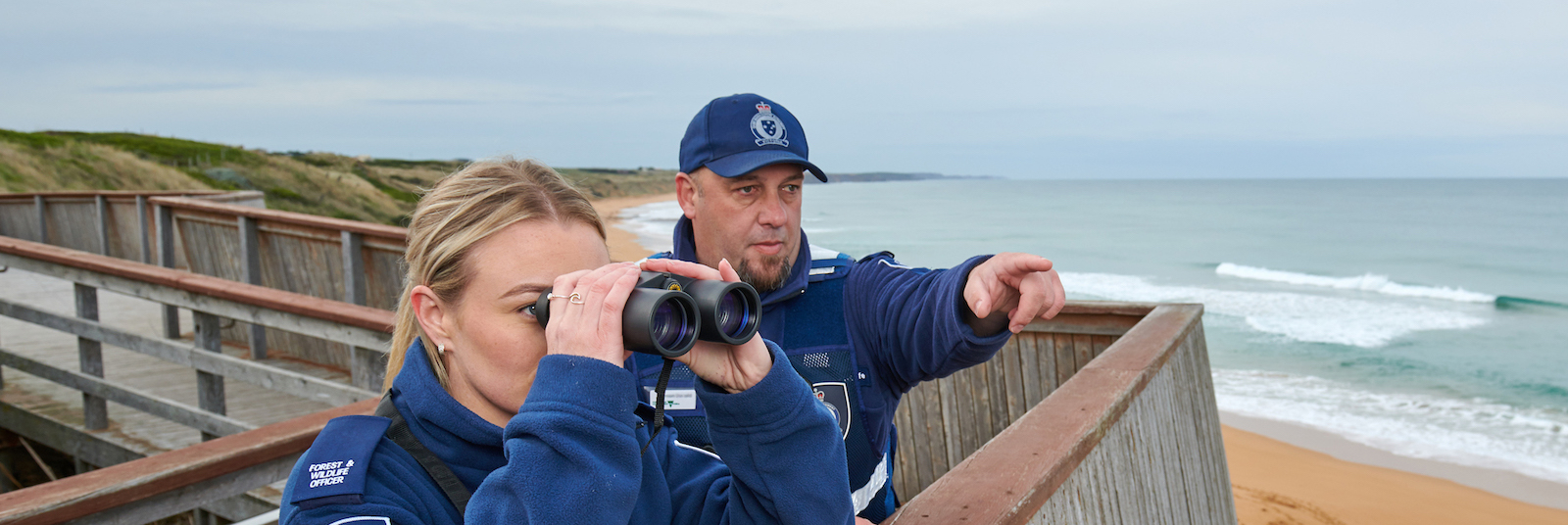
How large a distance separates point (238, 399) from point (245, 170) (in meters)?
32.0

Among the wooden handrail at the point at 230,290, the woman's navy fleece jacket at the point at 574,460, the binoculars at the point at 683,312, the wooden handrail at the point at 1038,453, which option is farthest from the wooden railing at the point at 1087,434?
the wooden handrail at the point at 230,290

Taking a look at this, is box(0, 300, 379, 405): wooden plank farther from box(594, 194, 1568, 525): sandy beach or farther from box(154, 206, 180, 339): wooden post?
box(594, 194, 1568, 525): sandy beach

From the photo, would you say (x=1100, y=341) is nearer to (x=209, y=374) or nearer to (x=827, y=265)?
(x=827, y=265)

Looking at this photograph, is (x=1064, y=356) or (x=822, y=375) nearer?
(x=822, y=375)

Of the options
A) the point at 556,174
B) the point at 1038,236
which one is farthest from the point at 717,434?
the point at 1038,236

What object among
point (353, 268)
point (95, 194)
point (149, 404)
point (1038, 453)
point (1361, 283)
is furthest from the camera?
point (1361, 283)

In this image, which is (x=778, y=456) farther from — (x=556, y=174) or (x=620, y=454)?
(x=556, y=174)

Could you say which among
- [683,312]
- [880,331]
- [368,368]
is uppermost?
[683,312]

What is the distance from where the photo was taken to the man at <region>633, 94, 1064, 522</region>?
6.48 ft

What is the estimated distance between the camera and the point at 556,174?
4.70 feet

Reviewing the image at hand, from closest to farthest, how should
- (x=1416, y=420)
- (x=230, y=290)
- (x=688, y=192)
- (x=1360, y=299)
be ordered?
(x=688, y=192) < (x=230, y=290) < (x=1416, y=420) < (x=1360, y=299)

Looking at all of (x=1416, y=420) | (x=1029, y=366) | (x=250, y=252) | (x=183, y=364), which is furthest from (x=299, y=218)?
(x=1416, y=420)

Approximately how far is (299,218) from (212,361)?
6.94ft

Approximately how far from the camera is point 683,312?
1195 mm
